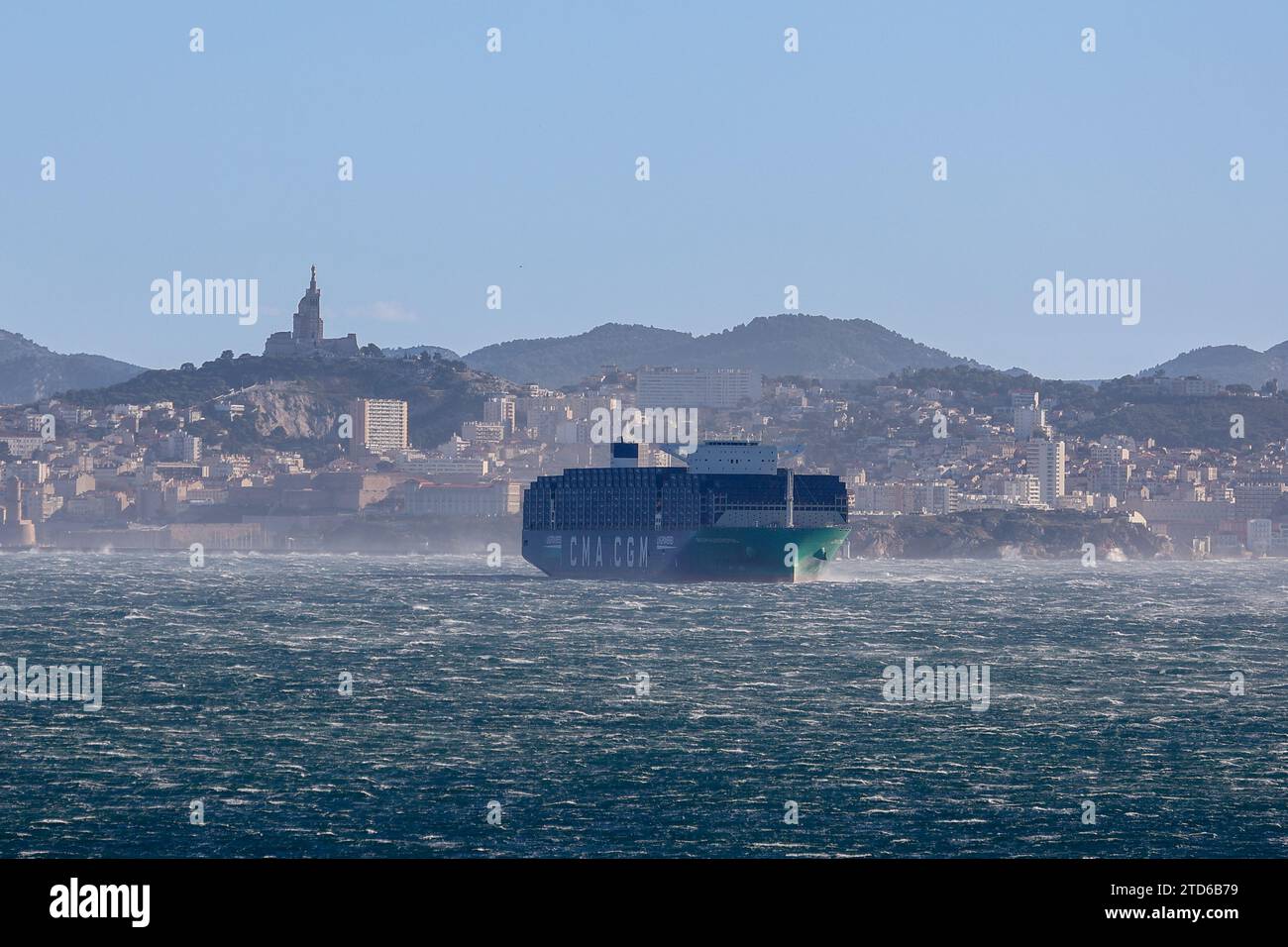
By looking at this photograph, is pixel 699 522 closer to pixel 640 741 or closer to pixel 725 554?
pixel 725 554

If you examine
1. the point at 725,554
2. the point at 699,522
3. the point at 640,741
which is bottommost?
the point at 640,741

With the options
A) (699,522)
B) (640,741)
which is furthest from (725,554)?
(640,741)

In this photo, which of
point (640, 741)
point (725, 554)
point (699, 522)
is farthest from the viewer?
point (699, 522)

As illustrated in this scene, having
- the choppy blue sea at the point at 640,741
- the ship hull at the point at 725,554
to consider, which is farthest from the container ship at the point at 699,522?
the choppy blue sea at the point at 640,741

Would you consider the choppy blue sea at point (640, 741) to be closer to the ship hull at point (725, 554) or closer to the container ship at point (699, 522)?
the ship hull at point (725, 554)

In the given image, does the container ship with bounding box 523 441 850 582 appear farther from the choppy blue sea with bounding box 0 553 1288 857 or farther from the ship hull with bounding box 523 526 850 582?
the choppy blue sea with bounding box 0 553 1288 857

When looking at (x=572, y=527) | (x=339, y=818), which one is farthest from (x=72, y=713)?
(x=572, y=527)
